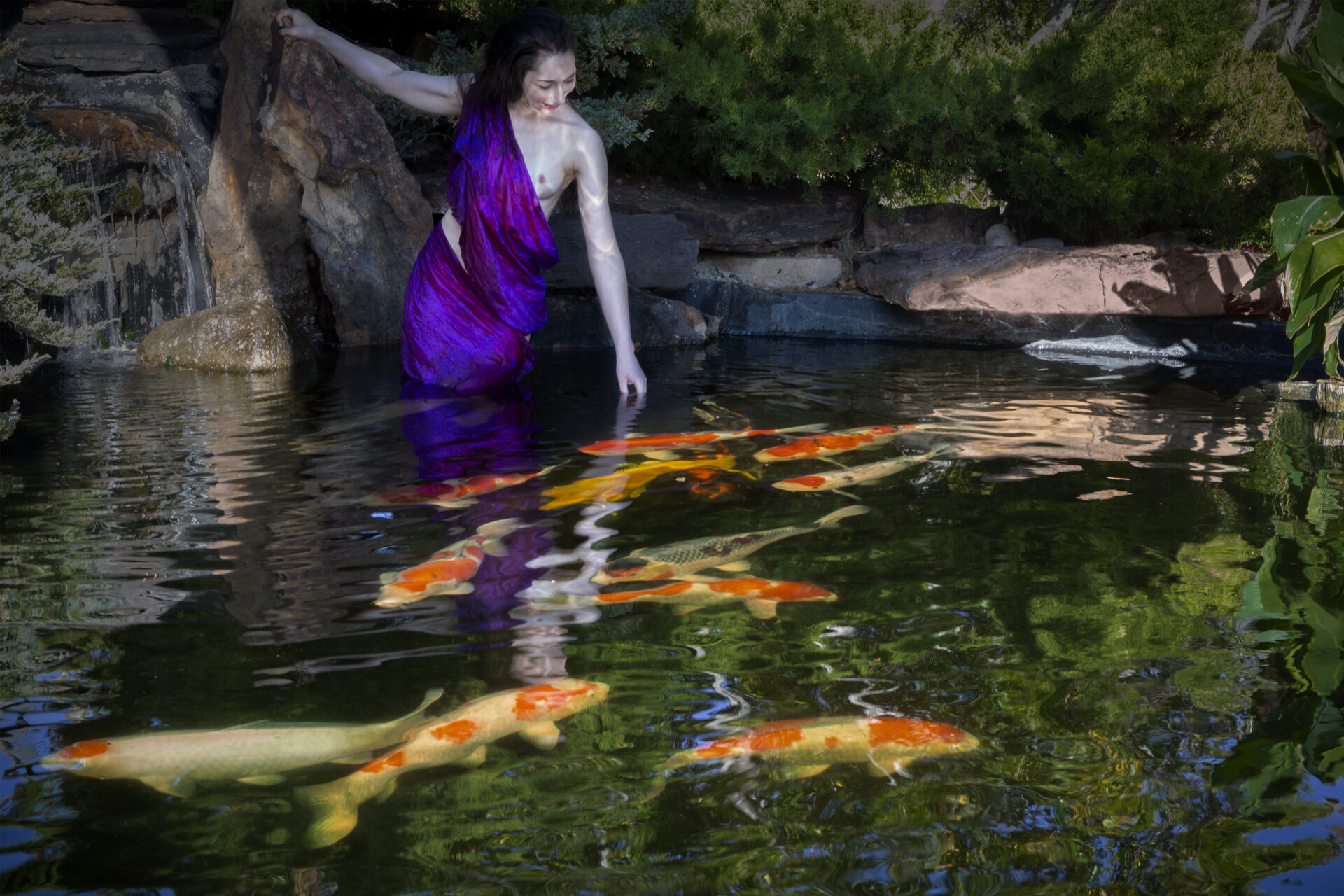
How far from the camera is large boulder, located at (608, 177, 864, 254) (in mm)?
9234

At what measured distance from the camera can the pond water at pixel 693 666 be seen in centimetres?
138

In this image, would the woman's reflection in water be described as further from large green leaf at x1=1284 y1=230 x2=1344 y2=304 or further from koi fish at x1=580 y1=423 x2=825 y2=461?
large green leaf at x1=1284 y1=230 x2=1344 y2=304

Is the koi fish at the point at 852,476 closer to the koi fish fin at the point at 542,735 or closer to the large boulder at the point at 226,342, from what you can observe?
the koi fish fin at the point at 542,735

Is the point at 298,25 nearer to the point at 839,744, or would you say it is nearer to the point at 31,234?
the point at 31,234

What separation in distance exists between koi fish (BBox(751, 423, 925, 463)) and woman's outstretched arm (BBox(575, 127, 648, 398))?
3.12 ft

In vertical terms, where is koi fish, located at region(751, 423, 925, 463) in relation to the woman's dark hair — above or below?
below

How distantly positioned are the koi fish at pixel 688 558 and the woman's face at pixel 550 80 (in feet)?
8.25

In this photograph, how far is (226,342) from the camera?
21.3ft

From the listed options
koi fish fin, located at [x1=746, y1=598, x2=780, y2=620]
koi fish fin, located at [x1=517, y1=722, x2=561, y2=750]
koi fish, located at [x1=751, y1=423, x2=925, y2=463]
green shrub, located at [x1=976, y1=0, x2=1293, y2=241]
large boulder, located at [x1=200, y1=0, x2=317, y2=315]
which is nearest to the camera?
koi fish fin, located at [x1=517, y1=722, x2=561, y2=750]

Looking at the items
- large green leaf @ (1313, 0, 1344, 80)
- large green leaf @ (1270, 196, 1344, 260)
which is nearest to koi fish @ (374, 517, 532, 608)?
large green leaf @ (1270, 196, 1344, 260)

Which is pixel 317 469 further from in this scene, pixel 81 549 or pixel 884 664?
pixel 884 664

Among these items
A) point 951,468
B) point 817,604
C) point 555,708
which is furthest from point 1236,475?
point 555,708

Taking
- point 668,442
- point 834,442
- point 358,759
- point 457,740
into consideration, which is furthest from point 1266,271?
point 358,759

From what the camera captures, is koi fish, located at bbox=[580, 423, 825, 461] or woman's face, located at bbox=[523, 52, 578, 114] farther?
woman's face, located at bbox=[523, 52, 578, 114]
